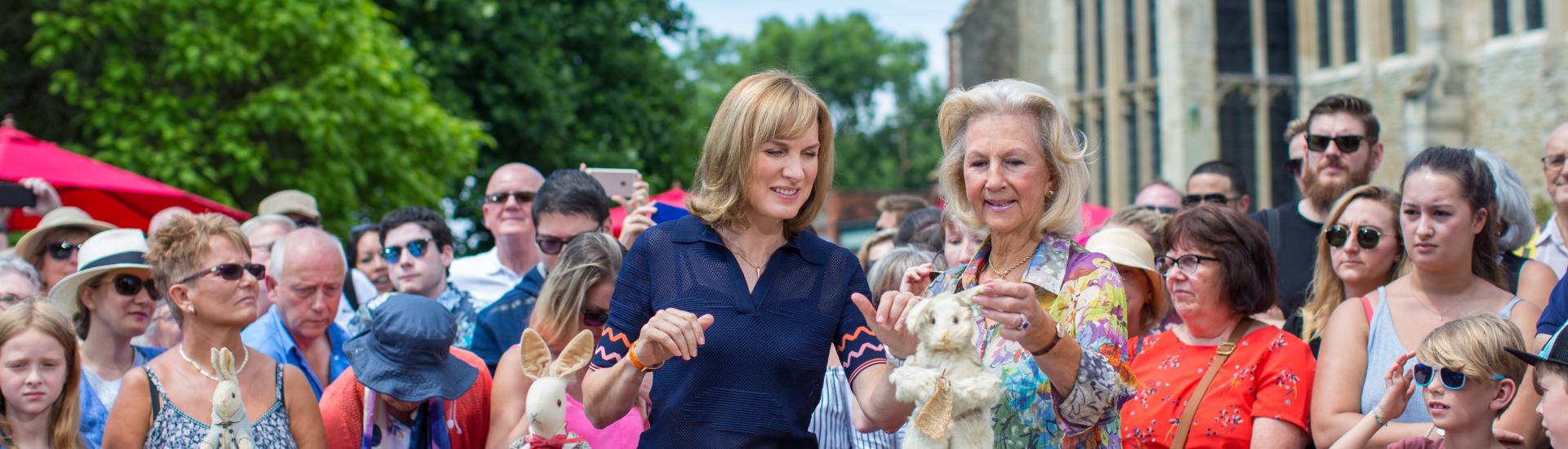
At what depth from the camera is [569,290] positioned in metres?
4.74

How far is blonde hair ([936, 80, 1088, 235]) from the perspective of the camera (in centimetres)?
328

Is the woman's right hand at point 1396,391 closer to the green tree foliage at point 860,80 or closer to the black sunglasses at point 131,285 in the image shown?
the black sunglasses at point 131,285

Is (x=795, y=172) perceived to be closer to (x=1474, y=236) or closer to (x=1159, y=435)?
(x=1159, y=435)

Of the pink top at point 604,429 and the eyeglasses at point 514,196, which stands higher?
the eyeglasses at point 514,196

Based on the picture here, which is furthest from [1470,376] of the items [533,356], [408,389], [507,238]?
[507,238]

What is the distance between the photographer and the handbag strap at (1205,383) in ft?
14.6

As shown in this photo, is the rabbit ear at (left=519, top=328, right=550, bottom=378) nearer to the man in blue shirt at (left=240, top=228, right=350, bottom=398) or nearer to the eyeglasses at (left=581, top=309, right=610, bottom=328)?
the eyeglasses at (left=581, top=309, right=610, bottom=328)

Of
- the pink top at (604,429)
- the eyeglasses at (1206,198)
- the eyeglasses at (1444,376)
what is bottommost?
the pink top at (604,429)

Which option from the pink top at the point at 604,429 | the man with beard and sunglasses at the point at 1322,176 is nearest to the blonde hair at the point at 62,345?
the pink top at the point at 604,429

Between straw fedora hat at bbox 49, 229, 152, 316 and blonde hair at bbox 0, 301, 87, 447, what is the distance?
0.93m

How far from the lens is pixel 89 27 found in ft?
51.4

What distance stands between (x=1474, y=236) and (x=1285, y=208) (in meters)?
2.08

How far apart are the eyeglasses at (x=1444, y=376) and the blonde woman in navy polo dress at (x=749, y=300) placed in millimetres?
1907

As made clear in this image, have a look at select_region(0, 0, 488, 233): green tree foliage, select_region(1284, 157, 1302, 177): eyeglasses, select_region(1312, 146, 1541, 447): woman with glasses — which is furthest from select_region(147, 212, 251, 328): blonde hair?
select_region(0, 0, 488, 233): green tree foliage
